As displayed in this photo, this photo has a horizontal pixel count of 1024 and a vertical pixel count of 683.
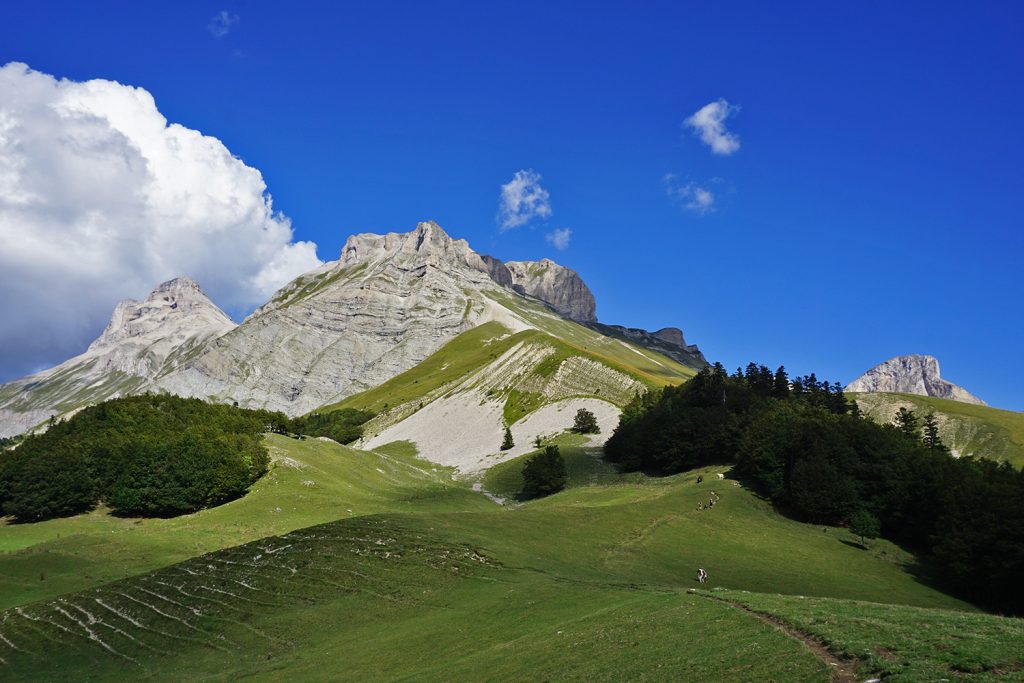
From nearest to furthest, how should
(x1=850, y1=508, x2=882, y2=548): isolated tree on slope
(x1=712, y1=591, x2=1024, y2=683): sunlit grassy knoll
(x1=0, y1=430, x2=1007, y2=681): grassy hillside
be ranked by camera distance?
→ (x1=712, y1=591, x2=1024, y2=683): sunlit grassy knoll
(x1=0, y1=430, x2=1007, y2=681): grassy hillside
(x1=850, y1=508, x2=882, y2=548): isolated tree on slope

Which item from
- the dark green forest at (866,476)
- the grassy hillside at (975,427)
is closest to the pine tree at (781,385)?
the dark green forest at (866,476)

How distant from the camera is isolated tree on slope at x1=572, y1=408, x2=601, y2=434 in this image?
149 meters

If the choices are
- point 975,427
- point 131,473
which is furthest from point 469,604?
point 975,427

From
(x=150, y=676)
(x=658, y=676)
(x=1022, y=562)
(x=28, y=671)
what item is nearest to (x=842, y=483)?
(x=1022, y=562)

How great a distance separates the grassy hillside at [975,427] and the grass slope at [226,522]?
128 meters

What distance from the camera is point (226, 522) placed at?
247 feet

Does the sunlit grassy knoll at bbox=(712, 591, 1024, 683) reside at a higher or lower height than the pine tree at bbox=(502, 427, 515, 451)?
lower

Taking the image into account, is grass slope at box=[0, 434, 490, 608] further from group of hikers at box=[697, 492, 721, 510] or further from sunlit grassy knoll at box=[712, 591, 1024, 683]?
sunlit grassy knoll at box=[712, 591, 1024, 683]

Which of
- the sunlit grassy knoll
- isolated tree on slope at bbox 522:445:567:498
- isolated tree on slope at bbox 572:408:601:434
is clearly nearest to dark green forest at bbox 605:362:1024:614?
isolated tree on slope at bbox 522:445:567:498

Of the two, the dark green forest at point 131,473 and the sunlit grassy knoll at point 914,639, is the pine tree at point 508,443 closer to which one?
the dark green forest at point 131,473

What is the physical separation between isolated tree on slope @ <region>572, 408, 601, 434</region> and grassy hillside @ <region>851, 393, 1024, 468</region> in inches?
3391

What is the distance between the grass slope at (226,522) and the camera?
56.6m

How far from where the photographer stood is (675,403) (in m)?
139

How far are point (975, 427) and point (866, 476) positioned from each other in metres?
115
